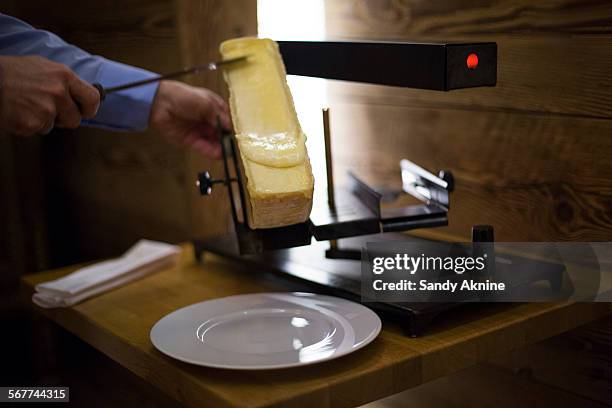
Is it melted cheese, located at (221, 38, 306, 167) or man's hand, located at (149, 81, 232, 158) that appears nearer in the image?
melted cheese, located at (221, 38, 306, 167)

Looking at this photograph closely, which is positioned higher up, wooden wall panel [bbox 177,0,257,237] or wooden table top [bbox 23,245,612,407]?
wooden wall panel [bbox 177,0,257,237]

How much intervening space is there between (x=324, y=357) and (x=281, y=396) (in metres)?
0.07

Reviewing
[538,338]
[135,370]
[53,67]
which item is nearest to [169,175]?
[53,67]

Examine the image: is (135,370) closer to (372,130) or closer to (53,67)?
(53,67)

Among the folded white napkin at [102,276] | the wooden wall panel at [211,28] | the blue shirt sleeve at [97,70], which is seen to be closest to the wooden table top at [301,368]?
the folded white napkin at [102,276]

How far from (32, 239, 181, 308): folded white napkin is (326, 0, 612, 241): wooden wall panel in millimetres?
528

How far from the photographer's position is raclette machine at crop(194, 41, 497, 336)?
3.56ft

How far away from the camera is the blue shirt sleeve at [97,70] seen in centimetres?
154

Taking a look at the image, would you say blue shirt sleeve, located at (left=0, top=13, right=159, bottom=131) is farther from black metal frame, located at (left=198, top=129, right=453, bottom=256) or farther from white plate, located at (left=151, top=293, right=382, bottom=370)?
white plate, located at (left=151, top=293, right=382, bottom=370)

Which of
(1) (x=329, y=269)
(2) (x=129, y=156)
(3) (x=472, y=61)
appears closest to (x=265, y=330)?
(1) (x=329, y=269)

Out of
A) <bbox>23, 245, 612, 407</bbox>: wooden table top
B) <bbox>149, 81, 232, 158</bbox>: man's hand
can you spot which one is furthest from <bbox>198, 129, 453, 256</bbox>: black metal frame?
<bbox>149, 81, 232, 158</bbox>: man's hand

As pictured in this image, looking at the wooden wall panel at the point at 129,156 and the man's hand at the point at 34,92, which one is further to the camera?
the wooden wall panel at the point at 129,156

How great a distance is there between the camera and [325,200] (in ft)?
4.60

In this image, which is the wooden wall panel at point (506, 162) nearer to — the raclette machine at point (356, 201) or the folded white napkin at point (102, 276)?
the raclette machine at point (356, 201)
